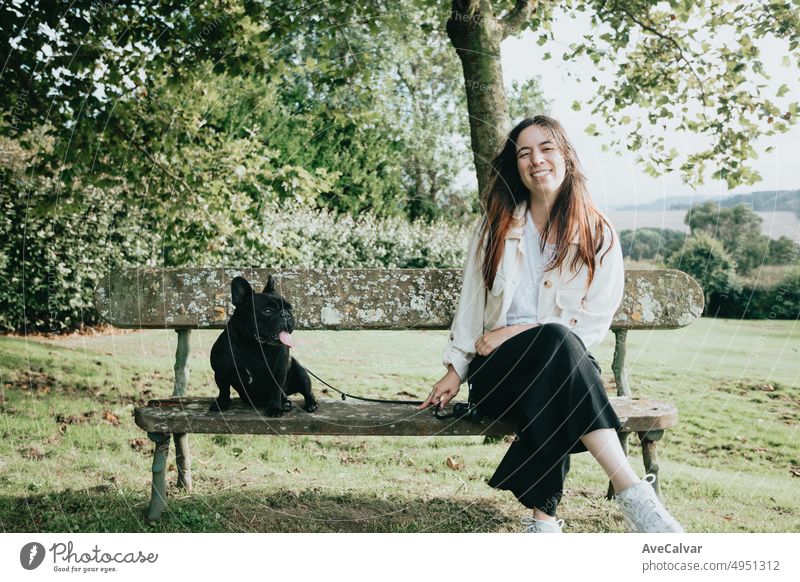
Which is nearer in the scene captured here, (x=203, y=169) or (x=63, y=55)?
(x=63, y=55)

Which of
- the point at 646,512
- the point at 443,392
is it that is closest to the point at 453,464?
the point at 443,392

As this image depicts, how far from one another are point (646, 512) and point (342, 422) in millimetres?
1431

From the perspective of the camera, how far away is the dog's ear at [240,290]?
348cm

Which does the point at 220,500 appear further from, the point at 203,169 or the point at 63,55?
the point at 63,55

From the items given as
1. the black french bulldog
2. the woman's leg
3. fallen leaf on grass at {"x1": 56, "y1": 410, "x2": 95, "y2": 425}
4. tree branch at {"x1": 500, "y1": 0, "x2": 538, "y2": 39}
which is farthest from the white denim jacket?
fallen leaf on grass at {"x1": 56, "y1": 410, "x2": 95, "y2": 425}

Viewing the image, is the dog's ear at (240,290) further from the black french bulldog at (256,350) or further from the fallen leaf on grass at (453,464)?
the fallen leaf on grass at (453,464)

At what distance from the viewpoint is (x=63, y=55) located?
5.52 meters

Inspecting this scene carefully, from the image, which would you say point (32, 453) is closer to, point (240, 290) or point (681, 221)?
point (240, 290)

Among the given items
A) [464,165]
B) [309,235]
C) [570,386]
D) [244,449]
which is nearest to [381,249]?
[309,235]

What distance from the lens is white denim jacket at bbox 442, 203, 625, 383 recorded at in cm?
340

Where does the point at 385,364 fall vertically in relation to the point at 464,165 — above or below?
below

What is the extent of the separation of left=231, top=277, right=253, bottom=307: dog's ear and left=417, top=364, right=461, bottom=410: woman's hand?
1042 millimetres
